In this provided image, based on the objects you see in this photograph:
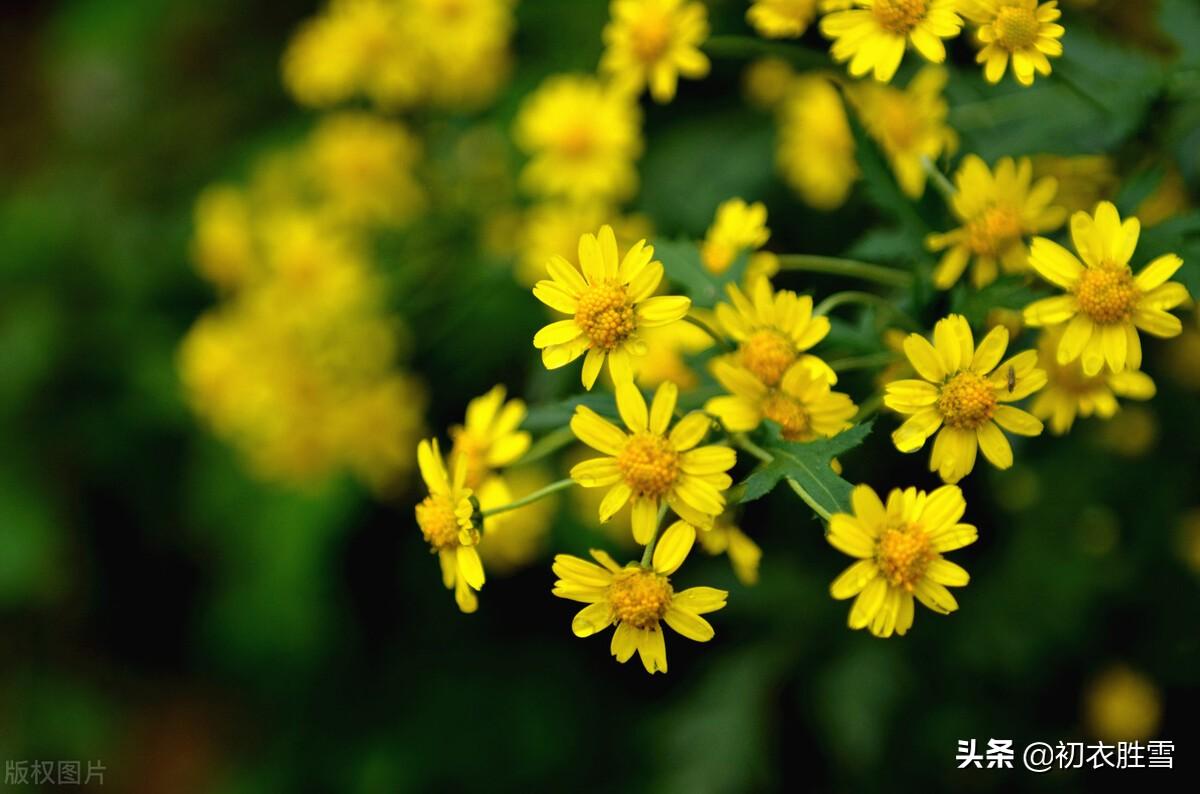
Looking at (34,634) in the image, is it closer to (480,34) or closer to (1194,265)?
(480,34)

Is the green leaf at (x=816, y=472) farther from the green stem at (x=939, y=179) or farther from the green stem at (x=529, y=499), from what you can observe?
the green stem at (x=939, y=179)

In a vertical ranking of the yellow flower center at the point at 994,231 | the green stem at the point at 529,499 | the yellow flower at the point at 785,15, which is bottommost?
the green stem at the point at 529,499

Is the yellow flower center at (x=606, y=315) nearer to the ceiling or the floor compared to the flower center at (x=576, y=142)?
nearer to the floor

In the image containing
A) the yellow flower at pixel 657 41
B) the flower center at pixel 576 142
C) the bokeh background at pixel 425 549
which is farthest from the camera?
the flower center at pixel 576 142

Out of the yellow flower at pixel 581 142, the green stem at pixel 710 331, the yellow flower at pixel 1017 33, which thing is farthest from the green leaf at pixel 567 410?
the yellow flower at pixel 581 142

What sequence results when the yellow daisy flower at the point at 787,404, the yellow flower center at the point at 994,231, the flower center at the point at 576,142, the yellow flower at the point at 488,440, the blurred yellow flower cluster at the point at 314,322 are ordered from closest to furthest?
the yellow daisy flower at the point at 787,404 → the yellow flower center at the point at 994,231 → the yellow flower at the point at 488,440 → the flower center at the point at 576,142 → the blurred yellow flower cluster at the point at 314,322

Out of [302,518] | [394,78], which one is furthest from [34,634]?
[394,78]

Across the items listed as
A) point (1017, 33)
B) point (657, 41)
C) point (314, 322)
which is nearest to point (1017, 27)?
point (1017, 33)
